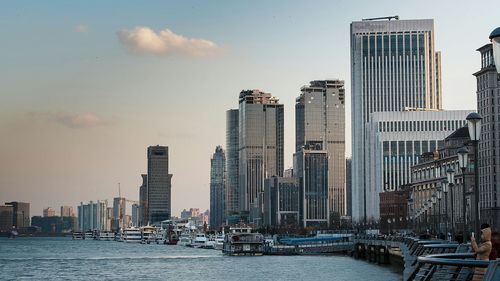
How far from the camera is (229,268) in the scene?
456 feet

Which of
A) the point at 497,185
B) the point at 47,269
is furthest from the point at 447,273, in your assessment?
the point at 497,185

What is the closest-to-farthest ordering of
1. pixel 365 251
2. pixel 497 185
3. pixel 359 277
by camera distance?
1. pixel 359 277
2. pixel 365 251
3. pixel 497 185

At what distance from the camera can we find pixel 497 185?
189 metres

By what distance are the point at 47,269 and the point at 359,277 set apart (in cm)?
5413

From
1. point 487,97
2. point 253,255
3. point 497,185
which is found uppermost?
point 487,97

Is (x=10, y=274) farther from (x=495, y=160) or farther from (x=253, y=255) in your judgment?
(x=495, y=160)

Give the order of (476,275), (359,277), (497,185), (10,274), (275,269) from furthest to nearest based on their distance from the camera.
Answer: (497,185) < (275,269) < (10,274) < (359,277) < (476,275)

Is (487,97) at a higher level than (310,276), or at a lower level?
higher

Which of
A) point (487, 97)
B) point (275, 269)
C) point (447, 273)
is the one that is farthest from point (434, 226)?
point (447, 273)

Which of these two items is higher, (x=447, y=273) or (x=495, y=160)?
(x=495, y=160)

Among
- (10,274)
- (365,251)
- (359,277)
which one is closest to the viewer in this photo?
(359,277)

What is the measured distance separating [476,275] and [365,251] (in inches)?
5927

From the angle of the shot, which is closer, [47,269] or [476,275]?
[476,275]

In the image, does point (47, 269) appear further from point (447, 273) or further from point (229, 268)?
point (447, 273)
